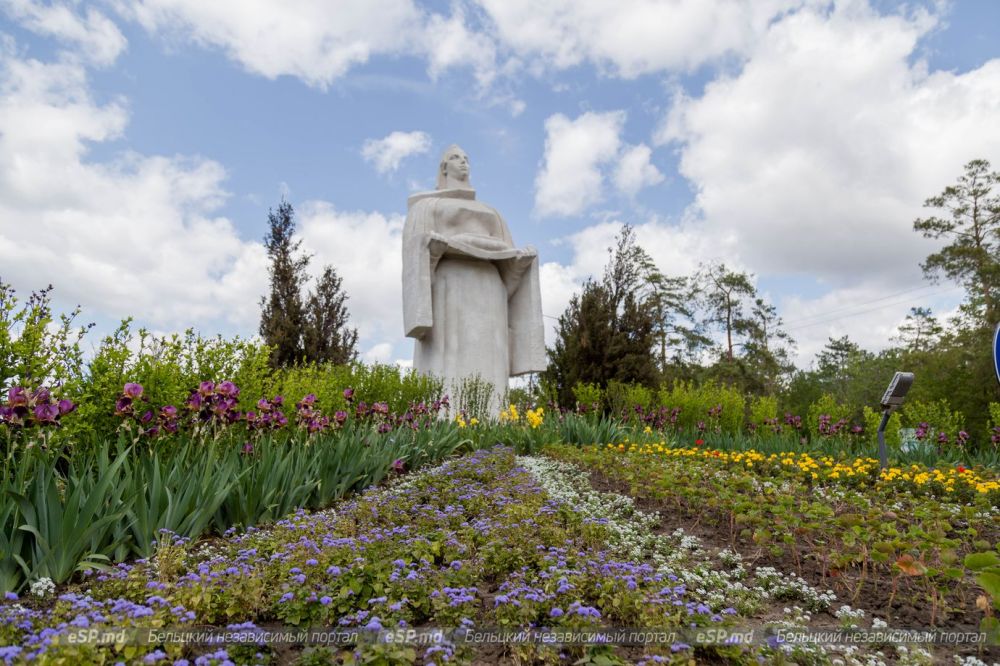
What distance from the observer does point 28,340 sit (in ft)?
14.1

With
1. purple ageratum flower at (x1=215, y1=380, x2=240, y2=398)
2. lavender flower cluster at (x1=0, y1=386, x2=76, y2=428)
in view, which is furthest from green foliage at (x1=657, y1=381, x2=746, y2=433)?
lavender flower cluster at (x1=0, y1=386, x2=76, y2=428)

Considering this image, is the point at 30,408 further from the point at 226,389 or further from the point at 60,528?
the point at 226,389

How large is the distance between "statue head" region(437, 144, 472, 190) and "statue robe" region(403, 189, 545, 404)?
0.30m

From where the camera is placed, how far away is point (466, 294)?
9812 mm

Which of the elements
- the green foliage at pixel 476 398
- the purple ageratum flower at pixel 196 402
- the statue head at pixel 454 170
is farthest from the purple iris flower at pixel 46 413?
the statue head at pixel 454 170

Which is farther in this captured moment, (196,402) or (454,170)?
(454,170)

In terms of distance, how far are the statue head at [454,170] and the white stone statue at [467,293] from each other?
0.27 feet

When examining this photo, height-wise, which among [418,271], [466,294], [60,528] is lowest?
[60,528]

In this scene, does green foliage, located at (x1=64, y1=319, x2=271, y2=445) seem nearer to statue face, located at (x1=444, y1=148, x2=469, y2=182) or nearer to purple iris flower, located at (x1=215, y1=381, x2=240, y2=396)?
purple iris flower, located at (x1=215, y1=381, x2=240, y2=396)

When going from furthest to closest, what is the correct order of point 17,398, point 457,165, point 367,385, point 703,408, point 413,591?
point 703,408
point 457,165
point 367,385
point 17,398
point 413,591

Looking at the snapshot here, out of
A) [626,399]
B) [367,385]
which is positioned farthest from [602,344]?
Answer: [367,385]

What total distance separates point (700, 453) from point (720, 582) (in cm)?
498

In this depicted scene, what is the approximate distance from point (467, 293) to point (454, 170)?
2367 mm

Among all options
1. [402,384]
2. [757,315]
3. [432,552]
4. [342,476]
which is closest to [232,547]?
[432,552]
